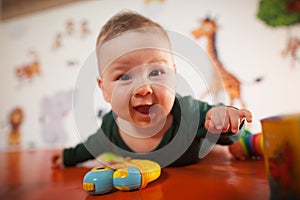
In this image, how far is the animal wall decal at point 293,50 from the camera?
0.70m

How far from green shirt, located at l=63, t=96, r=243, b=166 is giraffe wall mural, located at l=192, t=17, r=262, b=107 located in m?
0.04

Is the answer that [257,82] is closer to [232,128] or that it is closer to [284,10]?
[284,10]

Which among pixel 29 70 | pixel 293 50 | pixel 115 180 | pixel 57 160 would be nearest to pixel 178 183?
pixel 115 180

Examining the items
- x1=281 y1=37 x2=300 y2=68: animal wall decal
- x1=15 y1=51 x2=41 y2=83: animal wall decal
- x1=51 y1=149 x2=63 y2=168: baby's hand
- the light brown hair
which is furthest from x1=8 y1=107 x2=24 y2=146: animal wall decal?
x1=281 y1=37 x2=300 y2=68: animal wall decal

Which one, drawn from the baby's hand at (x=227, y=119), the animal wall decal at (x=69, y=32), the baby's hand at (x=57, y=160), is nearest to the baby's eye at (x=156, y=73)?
the baby's hand at (x=227, y=119)

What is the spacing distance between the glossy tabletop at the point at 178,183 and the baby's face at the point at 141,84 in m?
0.12

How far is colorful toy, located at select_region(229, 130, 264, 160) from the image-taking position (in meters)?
0.55

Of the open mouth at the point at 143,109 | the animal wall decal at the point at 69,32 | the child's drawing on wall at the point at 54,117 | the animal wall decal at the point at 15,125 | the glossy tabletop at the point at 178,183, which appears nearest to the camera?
the glossy tabletop at the point at 178,183

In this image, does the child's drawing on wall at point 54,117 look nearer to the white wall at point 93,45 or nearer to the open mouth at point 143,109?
the white wall at point 93,45

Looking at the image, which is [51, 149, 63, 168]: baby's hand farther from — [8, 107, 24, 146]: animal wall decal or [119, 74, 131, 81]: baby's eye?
[8, 107, 24, 146]: animal wall decal

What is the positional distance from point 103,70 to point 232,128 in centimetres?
24

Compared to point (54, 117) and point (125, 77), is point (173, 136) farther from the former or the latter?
point (54, 117)

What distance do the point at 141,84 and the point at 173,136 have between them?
0.53 ft

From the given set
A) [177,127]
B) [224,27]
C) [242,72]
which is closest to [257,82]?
[242,72]
